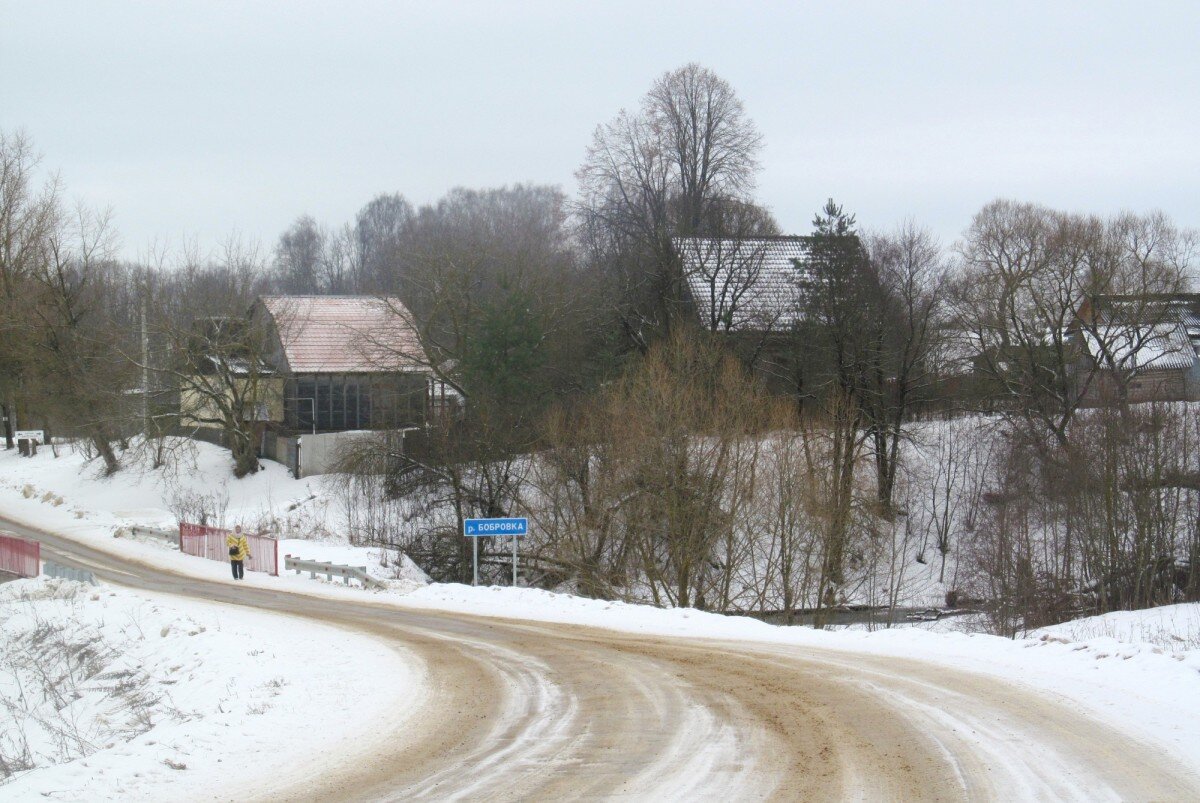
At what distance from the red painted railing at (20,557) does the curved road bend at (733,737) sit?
2024 cm

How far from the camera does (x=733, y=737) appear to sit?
10344 mm

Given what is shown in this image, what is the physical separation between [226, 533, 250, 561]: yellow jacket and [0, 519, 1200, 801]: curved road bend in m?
16.1

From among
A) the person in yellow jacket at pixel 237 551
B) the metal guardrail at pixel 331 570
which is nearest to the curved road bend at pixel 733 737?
the metal guardrail at pixel 331 570

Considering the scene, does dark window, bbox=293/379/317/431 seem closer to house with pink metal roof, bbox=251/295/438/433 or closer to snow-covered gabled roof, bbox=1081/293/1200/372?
house with pink metal roof, bbox=251/295/438/433

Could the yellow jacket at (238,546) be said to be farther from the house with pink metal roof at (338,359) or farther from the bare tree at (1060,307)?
the bare tree at (1060,307)

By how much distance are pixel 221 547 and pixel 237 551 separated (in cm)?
459

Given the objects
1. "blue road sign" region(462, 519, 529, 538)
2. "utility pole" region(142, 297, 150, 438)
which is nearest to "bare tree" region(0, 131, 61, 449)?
"utility pole" region(142, 297, 150, 438)

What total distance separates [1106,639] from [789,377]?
34.7 m

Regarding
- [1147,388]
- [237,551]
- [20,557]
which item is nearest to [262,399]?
[20,557]


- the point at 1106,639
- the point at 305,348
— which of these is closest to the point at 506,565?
the point at 305,348

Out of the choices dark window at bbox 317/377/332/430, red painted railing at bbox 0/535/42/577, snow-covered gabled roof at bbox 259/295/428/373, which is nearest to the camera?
red painted railing at bbox 0/535/42/577

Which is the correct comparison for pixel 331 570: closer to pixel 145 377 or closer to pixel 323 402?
pixel 323 402

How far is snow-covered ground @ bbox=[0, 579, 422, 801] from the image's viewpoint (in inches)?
374

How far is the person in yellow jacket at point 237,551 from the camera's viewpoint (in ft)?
97.8
